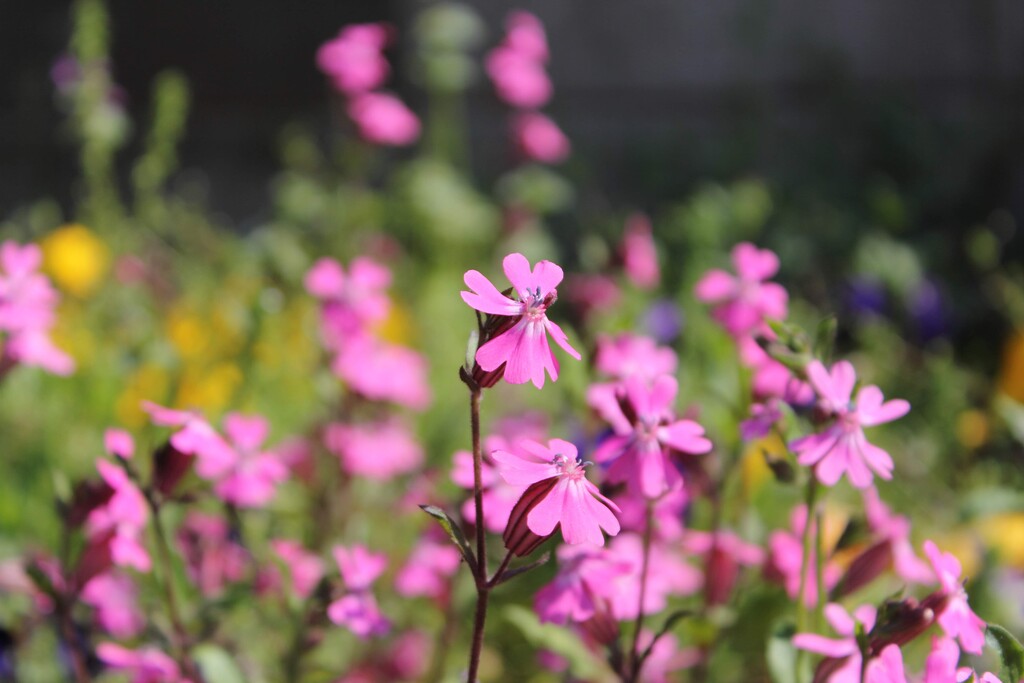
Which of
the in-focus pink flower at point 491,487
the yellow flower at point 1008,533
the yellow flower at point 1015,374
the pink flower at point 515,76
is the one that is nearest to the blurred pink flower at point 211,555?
the in-focus pink flower at point 491,487

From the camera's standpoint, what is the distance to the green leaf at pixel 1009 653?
0.54 meters

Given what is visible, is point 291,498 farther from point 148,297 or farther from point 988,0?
point 988,0

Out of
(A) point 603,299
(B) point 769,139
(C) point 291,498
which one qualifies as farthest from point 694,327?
(B) point 769,139

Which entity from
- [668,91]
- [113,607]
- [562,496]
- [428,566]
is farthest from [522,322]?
[668,91]

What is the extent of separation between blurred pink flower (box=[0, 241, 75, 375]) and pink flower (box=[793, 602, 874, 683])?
62 centimetres

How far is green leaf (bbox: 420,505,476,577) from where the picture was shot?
0.49 metres

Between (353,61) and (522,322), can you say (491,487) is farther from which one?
(353,61)

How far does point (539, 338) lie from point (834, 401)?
0.74 ft

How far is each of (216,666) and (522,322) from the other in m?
0.36

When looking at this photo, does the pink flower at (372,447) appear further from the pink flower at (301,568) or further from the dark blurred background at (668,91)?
the dark blurred background at (668,91)

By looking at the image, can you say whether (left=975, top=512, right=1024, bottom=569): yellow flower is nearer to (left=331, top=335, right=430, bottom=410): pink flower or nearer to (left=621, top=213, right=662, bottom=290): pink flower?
(left=621, top=213, right=662, bottom=290): pink flower

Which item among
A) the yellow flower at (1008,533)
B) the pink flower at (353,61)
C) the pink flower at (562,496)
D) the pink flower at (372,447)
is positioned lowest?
A: the yellow flower at (1008,533)

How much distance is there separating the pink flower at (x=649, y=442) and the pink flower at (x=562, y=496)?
0.31 ft

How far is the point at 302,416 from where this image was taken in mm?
1680
